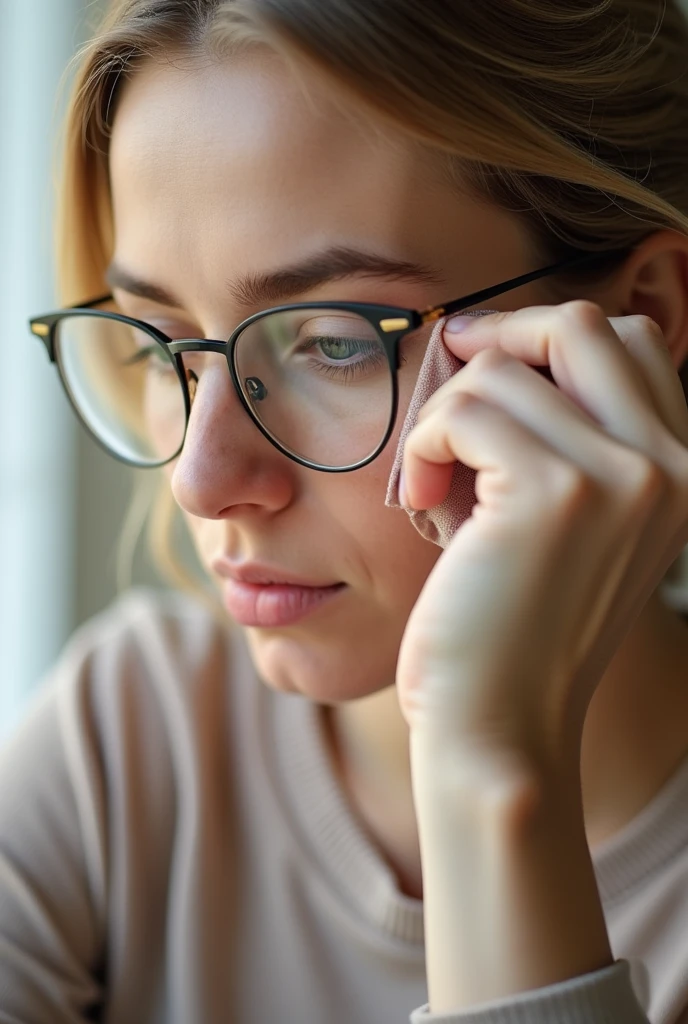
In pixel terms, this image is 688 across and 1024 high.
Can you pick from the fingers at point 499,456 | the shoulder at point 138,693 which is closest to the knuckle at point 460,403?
the fingers at point 499,456

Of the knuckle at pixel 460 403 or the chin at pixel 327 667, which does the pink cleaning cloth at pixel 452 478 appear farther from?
the chin at pixel 327 667

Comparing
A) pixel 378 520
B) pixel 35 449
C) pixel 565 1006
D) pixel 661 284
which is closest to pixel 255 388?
pixel 378 520

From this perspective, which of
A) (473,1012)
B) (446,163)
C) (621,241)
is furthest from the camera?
(621,241)

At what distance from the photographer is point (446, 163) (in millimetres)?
905

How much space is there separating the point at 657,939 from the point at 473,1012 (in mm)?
353

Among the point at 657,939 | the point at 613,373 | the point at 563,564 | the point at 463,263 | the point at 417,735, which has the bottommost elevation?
the point at 657,939

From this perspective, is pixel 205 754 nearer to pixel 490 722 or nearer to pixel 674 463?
pixel 490 722

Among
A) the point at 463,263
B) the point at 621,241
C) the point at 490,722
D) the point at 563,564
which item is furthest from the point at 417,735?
the point at 621,241

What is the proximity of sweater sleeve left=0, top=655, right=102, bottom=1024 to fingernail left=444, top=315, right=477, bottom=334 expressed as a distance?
26.6 inches

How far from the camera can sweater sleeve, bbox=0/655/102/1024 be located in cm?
111

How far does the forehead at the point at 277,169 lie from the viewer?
0.88 metres

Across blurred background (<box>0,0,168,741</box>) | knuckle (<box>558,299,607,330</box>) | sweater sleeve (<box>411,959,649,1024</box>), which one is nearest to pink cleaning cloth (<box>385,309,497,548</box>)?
knuckle (<box>558,299,607,330</box>)

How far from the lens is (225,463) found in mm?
922

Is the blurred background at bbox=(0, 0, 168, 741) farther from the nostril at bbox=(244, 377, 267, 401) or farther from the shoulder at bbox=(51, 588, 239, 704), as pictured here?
the nostril at bbox=(244, 377, 267, 401)
